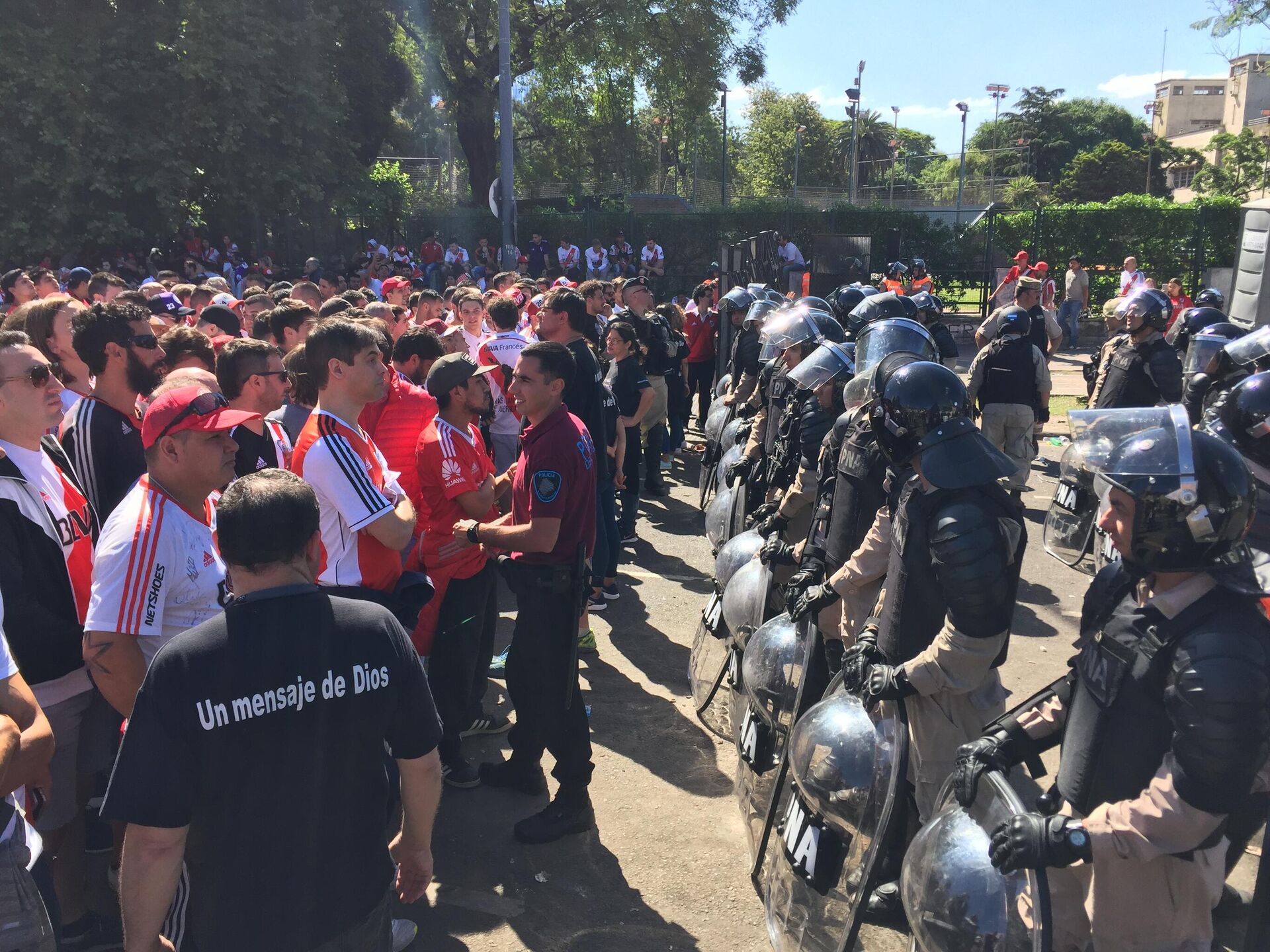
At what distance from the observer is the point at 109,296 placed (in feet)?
28.7

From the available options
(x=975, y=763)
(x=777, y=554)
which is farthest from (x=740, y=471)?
(x=975, y=763)

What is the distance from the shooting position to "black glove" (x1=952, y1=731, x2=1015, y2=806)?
251cm

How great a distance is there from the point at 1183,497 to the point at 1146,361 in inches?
228

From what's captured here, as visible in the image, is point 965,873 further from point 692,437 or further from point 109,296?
point 692,437

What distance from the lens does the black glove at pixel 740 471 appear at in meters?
6.21

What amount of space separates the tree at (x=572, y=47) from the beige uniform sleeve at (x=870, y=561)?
2892 centimetres

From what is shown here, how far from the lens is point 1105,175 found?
180 feet

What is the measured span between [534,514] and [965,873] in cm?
223

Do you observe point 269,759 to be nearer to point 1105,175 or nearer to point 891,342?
point 891,342

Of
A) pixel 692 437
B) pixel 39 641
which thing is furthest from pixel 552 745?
pixel 692 437

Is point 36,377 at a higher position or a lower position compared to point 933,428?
higher

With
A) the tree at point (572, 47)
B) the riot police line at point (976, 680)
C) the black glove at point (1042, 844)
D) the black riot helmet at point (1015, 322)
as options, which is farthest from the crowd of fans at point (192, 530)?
the tree at point (572, 47)

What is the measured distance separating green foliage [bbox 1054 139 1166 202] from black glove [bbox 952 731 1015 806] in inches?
2297

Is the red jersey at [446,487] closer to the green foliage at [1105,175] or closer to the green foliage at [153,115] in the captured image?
the green foliage at [153,115]
